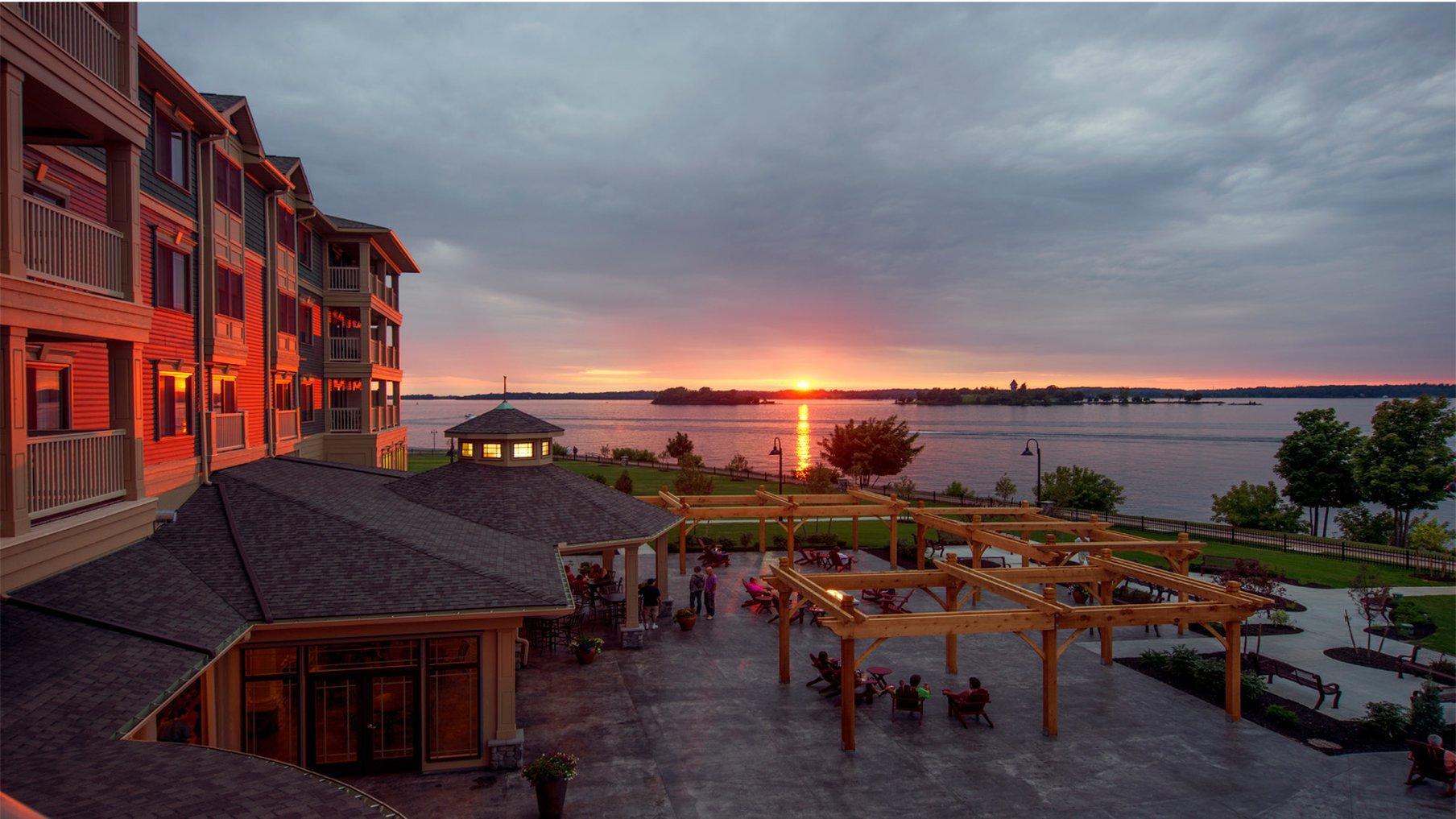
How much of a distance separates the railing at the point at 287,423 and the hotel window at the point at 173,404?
6.06m

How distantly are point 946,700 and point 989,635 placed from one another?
634 cm

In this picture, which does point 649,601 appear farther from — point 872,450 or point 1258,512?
point 872,450

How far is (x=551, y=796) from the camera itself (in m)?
A: 11.5

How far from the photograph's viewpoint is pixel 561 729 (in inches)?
598

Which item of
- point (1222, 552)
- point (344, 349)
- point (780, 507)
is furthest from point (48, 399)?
point (1222, 552)

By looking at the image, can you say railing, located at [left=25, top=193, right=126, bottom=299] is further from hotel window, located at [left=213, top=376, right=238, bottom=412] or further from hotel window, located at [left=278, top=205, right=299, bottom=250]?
hotel window, located at [left=278, top=205, right=299, bottom=250]

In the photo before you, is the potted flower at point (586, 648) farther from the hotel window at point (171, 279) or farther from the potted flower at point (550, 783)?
the hotel window at point (171, 279)

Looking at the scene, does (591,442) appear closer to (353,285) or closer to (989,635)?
(353,285)

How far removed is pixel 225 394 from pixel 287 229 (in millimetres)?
8437

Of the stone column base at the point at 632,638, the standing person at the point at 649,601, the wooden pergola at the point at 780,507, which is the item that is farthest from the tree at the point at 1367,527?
the stone column base at the point at 632,638

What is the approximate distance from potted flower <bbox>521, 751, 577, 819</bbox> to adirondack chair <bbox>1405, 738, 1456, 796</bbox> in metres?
14.5

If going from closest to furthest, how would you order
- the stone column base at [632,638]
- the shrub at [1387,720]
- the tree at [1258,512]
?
the shrub at [1387,720], the stone column base at [632,638], the tree at [1258,512]

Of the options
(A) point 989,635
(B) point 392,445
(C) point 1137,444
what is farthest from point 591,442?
(A) point 989,635

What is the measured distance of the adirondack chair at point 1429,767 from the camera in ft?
42.9
